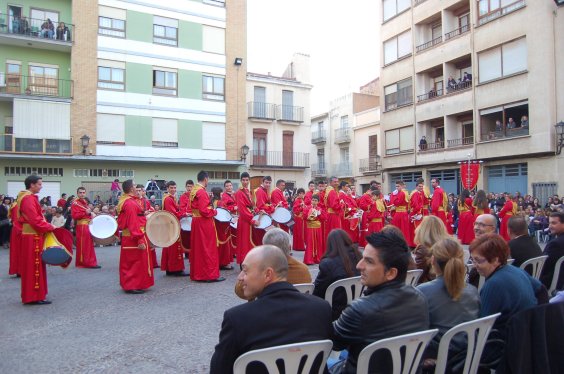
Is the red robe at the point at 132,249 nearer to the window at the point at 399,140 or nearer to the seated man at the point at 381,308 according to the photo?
the seated man at the point at 381,308

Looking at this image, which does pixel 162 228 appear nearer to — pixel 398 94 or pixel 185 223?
pixel 185 223

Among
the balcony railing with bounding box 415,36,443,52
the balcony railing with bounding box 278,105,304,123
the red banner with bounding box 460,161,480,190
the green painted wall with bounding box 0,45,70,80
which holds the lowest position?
the red banner with bounding box 460,161,480,190

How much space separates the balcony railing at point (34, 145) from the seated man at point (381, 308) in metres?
26.5

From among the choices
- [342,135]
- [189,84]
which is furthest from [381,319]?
[342,135]

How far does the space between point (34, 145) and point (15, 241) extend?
1822 centimetres

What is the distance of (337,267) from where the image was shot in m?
4.74

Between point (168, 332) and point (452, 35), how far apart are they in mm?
26381

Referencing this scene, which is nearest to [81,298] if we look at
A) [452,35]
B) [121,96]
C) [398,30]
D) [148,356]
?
[148,356]

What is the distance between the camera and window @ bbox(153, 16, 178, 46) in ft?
94.8

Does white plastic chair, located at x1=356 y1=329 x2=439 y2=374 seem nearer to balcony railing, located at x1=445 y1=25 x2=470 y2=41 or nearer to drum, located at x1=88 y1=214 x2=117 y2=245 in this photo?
drum, located at x1=88 y1=214 x2=117 y2=245

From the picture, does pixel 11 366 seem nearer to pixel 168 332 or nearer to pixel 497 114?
pixel 168 332

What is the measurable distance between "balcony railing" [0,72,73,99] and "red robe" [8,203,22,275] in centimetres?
1833

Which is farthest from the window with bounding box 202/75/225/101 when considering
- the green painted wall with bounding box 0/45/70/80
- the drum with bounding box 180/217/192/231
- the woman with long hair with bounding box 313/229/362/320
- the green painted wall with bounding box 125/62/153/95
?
the woman with long hair with bounding box 313/229/362/320

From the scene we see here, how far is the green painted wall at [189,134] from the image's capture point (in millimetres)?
29578
